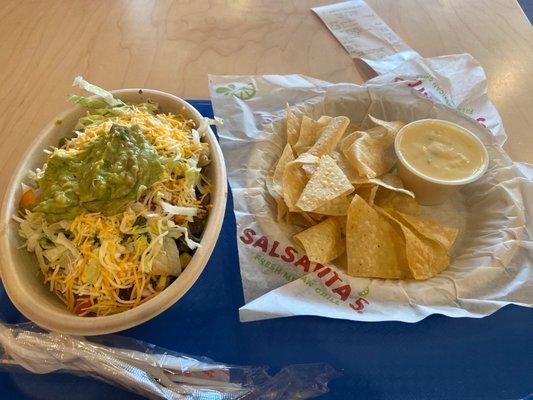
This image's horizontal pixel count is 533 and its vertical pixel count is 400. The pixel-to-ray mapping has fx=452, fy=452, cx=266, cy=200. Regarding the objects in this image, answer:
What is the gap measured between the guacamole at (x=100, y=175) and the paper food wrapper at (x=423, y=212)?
10.9 inches

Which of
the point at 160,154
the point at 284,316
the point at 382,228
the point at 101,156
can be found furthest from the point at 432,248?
the point at 101,156

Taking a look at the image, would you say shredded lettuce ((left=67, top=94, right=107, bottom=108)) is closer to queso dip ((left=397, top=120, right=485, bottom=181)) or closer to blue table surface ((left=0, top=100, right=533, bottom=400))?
blue table surface ((left=0, top=100, right=533, bottom=400))

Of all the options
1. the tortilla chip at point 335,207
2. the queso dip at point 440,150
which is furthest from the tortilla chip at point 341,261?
the queso dip at point 440,150

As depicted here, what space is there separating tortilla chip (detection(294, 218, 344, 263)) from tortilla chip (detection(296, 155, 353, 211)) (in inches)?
2.3

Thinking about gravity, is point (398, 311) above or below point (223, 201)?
below

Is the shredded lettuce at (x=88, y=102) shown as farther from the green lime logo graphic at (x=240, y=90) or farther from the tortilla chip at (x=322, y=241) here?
the tortilla chip at (x=322, y=241)

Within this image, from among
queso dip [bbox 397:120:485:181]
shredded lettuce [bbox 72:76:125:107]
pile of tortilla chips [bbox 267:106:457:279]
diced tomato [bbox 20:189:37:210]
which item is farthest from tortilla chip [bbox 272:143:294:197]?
diced tomato [bbox 20:189:37:210]

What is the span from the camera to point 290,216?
3.84ft

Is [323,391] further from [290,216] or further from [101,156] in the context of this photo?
[101,156]

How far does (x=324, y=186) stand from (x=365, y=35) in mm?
797

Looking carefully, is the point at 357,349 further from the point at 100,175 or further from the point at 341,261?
the point at 100,175

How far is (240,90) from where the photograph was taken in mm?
1371

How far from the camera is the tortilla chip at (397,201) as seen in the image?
1200mm

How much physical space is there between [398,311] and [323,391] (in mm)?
237
